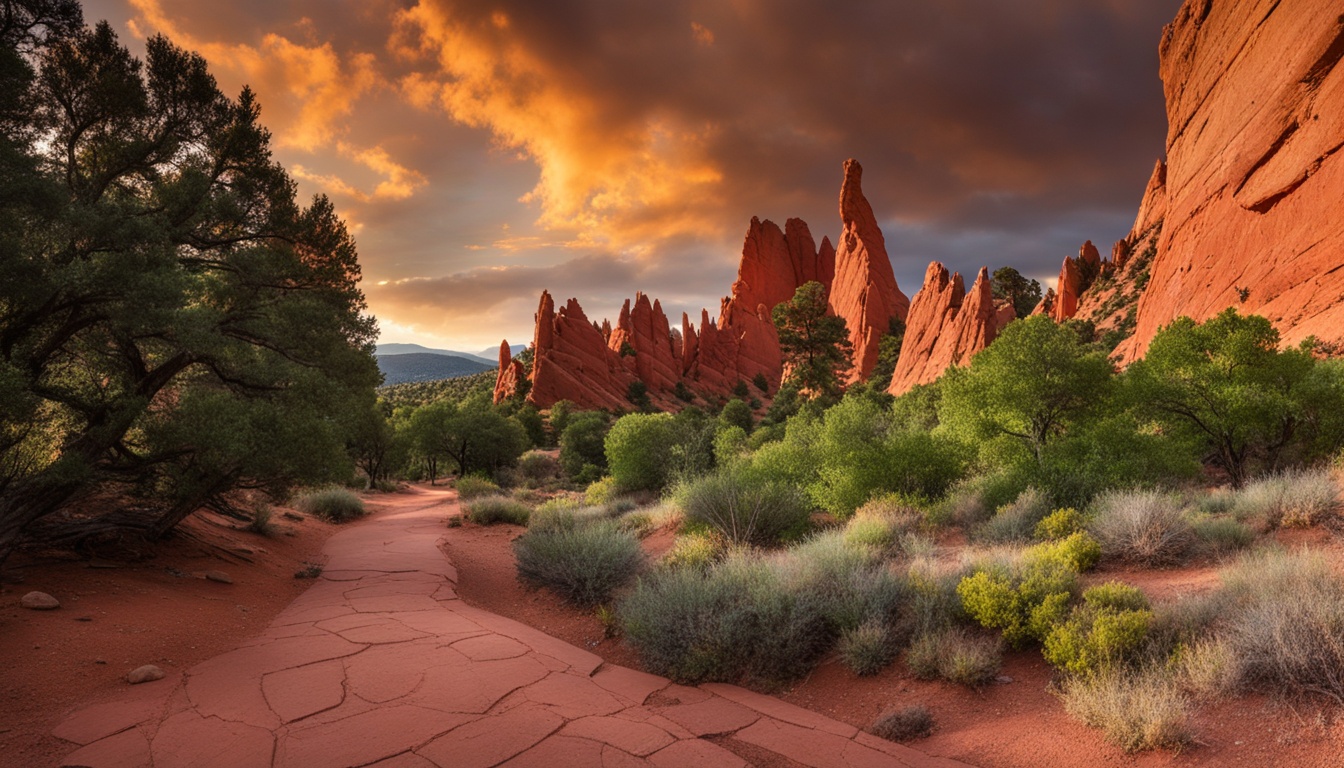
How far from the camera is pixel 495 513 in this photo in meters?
17.9

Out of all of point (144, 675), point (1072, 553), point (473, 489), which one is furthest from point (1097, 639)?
point (473, 489)

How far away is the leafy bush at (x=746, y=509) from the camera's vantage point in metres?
12.0

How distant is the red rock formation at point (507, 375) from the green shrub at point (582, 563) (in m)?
55.5

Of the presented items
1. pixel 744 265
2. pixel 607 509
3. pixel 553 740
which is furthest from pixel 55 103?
pixel 744 265

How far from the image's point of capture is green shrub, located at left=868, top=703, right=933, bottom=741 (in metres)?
4.82

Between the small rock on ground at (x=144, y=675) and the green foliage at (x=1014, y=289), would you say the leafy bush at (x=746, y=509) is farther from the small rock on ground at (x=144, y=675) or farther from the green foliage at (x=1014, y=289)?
the green foliage at (x=1014, y=289)

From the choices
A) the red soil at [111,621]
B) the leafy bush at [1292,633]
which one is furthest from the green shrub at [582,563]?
the leafy bush at [1292,633]

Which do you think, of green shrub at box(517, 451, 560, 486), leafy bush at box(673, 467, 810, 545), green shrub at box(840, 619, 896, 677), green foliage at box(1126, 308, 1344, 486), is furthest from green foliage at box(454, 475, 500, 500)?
green foliage at box(1126, 308, 1344, 486)

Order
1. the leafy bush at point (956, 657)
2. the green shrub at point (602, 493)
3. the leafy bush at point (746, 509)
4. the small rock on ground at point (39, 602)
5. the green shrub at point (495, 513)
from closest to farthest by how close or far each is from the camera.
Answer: the leafy bush at point (956, 657) → the small rock on ground at point (39, 602) → the leafy bush at point (746, 509) → the green shrub at point (495, 513) → the green shrub at point (602, 493)

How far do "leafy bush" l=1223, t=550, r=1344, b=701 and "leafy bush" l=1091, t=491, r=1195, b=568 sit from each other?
2007 mm

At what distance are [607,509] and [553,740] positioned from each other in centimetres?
1482

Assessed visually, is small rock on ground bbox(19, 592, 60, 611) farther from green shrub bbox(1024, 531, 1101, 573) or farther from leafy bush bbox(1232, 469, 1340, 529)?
leafy bush bbox(1232, 469, 1340, 529)

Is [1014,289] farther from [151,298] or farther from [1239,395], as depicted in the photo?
[151,298]

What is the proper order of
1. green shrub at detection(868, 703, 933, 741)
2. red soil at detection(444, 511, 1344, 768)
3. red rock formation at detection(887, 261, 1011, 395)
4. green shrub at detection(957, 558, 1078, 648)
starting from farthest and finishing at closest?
red rock formation at detection(887, 261, 1011, 395)
green shrub at detection(957, 558, 1078, 648)
green shrub at detection(868, 703, 933, 741)
red soil at detection(444, 511, 1344, 768)
